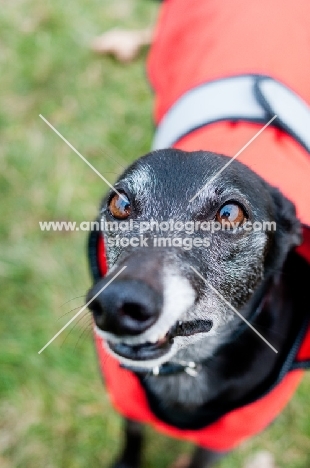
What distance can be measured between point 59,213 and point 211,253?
2.22 meters

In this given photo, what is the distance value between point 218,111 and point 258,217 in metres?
0.72

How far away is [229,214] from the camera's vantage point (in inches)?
71.6

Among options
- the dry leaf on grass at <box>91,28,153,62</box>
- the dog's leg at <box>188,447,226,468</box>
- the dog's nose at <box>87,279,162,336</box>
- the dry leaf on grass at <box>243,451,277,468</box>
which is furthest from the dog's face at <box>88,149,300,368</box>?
the dry leaf on grass at <box>91,28,153,62</box>

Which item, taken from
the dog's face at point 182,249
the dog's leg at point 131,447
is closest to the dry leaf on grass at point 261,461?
the dog's leg at point 131,447

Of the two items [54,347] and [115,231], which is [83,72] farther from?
[115,231]

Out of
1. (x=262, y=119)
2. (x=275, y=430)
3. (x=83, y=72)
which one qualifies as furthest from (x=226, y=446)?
(x=83, y=72)

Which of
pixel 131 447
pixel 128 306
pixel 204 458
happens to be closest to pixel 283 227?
pixel 128 306

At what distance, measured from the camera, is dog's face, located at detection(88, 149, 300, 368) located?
1483 millimetres

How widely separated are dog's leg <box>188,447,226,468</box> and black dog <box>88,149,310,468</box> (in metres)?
0.52

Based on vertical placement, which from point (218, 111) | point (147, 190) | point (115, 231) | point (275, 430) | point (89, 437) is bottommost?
point (89, 437)

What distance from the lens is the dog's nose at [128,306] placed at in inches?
56.1

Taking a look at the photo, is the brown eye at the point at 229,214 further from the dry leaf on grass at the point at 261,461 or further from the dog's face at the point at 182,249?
the dry leaf on grass at the point at 261,461

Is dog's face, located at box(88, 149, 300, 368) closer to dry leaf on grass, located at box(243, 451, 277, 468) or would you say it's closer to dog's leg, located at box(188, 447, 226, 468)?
dog's leg, located at box(188, 447, 226, 468)

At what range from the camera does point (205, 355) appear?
85.7 inches
